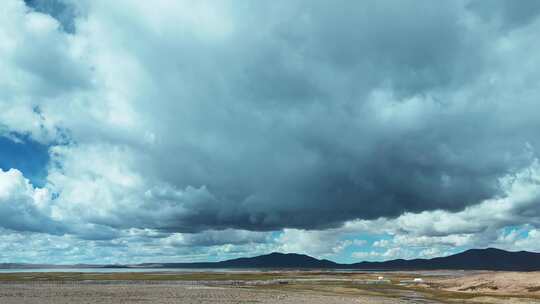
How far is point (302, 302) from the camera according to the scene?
77938mm

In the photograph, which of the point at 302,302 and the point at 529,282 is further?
the point at 529,282

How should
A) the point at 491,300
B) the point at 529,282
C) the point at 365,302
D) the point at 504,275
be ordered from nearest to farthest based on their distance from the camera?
1. the point at 365,302
2. the point at 491,300
3. the point at 529,282
4. the point at 504,275

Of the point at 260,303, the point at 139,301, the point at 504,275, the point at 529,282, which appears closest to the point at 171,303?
the point at 139,301

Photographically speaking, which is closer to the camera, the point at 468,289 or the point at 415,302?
the point at 415,302

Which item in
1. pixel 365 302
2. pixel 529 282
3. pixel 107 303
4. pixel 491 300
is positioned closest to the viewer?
pixel 107 303

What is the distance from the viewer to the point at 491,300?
Answer: 87.2 m

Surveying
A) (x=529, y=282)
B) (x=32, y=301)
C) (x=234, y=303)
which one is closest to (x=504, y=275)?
(x=529, y=282)

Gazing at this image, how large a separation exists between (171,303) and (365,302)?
32.3 metres

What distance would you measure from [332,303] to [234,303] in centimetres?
1617

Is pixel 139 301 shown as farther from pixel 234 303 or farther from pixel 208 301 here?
pixel 234 303

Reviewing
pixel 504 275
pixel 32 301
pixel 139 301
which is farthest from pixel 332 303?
pixel 504 275

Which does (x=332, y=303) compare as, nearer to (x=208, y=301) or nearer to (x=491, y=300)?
(x=208, y=301)

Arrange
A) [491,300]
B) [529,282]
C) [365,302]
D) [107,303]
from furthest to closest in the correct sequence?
[529,282] → [491,300] → [365,302] → [107,303]

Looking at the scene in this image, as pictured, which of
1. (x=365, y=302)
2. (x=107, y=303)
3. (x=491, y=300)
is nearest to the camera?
(x=107, y=303)
